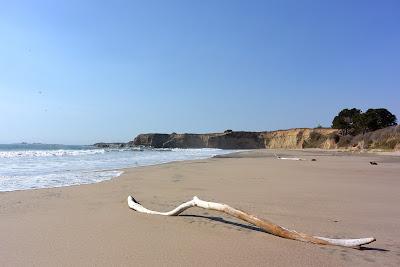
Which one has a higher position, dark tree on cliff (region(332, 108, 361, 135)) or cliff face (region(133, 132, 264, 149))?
dark tree on cliff (region(332, 108, 361, 135))

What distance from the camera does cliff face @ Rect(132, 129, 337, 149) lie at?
85500mm

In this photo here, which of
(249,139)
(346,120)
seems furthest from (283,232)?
(249,139)

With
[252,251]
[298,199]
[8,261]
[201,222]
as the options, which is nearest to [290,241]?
[252,251]

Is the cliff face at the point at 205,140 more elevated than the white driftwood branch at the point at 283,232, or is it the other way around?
the cliff face at the point at 205,140

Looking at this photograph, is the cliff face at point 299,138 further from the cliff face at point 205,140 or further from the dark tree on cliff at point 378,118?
the dark tree on cliff at point 378,118

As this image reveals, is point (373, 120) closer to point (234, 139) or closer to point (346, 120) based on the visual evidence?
point (346, 120)

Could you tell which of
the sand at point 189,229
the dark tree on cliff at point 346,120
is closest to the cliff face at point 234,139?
the dark tree on cliff at point 346,120

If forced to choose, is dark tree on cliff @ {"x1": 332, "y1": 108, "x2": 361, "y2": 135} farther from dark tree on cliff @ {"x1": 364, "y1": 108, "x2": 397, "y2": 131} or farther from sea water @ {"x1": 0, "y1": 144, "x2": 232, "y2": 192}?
sea water @ {"x1": 0, "y1": 144, "x2": 232, "y2": 192}

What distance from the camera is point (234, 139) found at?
103062 mm

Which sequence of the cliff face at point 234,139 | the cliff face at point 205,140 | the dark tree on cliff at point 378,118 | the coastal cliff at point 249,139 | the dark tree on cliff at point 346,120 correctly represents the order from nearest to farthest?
1. the dark tree on cliff at point 378,118
2. the dark tree on cliff at point 346,120
3. the coastal cliff at point 249,139
4. the cliff face at point 234,139
5. the cliff face at point 205,140

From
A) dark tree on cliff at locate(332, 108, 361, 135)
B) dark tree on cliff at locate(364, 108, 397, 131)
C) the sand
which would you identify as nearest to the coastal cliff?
dark tree on cliff at locate(332, 108, 361, 135)

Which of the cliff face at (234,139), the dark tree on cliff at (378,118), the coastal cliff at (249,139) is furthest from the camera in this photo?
the cliff face at (234,139)

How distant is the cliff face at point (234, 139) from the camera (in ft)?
281

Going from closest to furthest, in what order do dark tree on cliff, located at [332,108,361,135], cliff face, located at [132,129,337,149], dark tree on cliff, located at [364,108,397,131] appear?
dark tree on cliff, located at [364,108,397,131] → dark tree on cliff, located at [332,108,361,135] → cliff face, located at [132,129,337,149]
